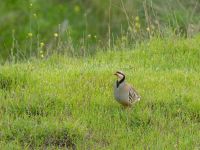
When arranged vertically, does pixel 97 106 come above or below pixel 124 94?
below

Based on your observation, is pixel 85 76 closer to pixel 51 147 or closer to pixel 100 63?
pixel 100 63

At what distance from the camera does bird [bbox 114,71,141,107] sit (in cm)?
881

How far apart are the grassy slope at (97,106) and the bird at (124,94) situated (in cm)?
15

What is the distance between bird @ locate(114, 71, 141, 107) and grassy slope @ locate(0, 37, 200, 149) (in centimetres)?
15

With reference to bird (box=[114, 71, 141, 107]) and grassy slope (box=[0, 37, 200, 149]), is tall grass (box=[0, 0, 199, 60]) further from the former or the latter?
bird (box=[114, 71, 141, 107])

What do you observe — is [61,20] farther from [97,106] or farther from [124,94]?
[124,94]

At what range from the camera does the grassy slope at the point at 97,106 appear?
8.32m

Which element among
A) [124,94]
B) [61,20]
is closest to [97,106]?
[124,94]

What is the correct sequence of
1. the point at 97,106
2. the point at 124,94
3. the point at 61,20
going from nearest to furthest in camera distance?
1. the point at 124,94
2. the point at 97,106
3. the point at 61,20

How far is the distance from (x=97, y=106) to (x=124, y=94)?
521mm

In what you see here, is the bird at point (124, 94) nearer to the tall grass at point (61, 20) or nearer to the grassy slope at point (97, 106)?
the grassy slope at point (97, 106)

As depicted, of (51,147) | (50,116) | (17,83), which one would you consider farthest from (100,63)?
(51,147)

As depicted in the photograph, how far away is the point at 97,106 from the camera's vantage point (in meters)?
9.18

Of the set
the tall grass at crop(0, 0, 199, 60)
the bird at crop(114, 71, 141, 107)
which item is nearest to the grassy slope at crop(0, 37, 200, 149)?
the bird at crop(114, 71, 141, 107)
